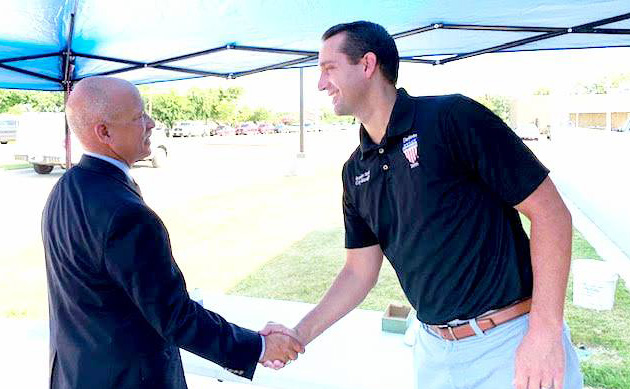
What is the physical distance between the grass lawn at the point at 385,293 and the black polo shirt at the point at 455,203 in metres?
2.60

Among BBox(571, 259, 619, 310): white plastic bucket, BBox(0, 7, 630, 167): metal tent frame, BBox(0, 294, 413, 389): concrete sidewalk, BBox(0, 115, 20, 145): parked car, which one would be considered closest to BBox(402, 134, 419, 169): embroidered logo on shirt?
BBox(0, 294, 413, 389): concrete sidewalk

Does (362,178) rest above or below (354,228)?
above

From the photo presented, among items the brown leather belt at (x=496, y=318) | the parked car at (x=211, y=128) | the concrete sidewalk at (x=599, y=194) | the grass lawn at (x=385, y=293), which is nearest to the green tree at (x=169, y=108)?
the parked car at (x=211, y=128)

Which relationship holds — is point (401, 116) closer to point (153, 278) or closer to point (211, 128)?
point (153, 278)

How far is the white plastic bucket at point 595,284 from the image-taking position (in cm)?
483

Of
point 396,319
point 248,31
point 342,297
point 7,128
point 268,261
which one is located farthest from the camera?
point 7,128

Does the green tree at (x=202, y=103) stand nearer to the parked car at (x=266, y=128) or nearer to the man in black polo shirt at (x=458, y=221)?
the parked car at (x=266, y=128)

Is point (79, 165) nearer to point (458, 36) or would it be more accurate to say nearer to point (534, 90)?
point (458, 36)

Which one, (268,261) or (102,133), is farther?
(268,261)

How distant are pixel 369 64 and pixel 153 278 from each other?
875mm

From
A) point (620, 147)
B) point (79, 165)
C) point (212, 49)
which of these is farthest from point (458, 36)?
point (620, 147)

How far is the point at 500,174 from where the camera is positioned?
1334 mm

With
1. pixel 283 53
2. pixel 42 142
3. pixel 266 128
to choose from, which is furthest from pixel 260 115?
pixel 283 53

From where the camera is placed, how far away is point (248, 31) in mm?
3215
